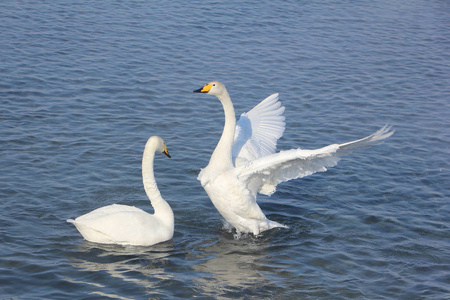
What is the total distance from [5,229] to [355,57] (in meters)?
11.5

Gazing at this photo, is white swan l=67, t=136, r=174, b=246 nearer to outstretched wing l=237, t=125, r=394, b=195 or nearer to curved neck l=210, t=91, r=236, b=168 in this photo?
curved neck l=210, t=91, r=236, b=168

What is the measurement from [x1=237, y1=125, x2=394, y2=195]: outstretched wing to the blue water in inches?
31.2

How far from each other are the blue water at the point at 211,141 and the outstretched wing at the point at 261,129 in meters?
0.80

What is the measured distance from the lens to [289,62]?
16344 millimetres

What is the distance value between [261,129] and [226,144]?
1.91 meters

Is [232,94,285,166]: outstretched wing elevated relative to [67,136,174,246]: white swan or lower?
elevated

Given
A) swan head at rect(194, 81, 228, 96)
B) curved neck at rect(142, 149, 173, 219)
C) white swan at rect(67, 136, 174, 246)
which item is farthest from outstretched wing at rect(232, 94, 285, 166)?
white swan at rect(67, 136, 174, 246)

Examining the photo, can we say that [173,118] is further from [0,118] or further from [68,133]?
[0,118]

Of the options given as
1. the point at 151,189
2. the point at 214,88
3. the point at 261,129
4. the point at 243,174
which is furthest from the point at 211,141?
the point at 243,174

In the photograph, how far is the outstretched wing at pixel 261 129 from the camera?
990 cm

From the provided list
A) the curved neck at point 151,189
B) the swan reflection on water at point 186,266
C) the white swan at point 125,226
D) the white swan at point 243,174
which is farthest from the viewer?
the curved neck at point 151,189

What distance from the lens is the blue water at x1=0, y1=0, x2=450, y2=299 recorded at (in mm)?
7551

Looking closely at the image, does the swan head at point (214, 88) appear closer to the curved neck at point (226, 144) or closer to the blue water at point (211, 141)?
the curved neck at point (226, 144)

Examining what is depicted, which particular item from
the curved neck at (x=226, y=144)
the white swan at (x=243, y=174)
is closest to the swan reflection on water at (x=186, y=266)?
the white swan at (x=243, y=174)
